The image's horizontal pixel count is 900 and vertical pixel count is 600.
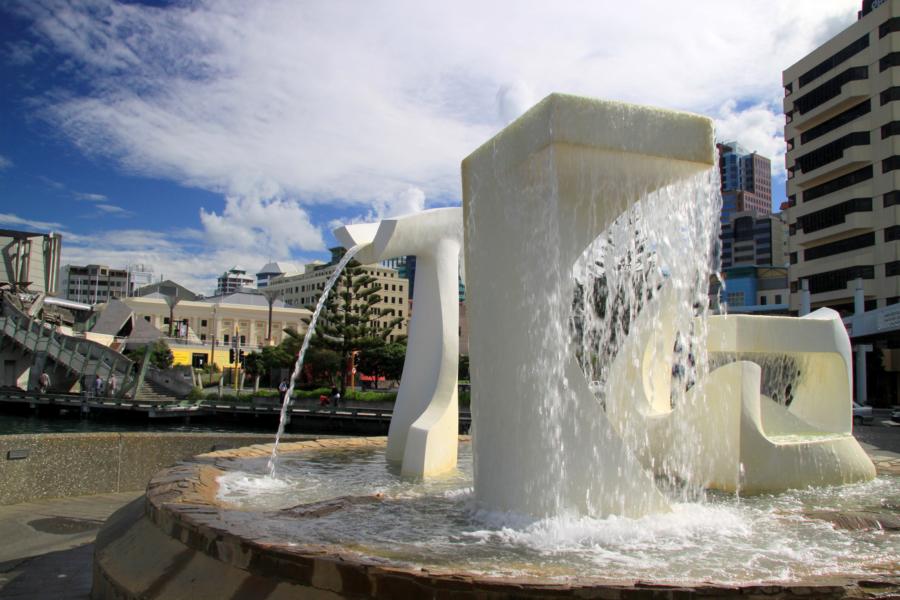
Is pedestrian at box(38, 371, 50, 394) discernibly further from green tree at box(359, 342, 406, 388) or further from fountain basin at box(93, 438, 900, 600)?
fountain basin at box(93, 438, 900, 600)

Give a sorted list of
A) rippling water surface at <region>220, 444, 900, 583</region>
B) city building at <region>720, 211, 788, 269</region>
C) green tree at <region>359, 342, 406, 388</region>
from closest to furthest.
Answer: rippling water surface at <region>220, 444, 900, 583</region> < green tree at <region>359, 342, 406, 388</region> < city building at <region>720, 211, 788, 269</region>

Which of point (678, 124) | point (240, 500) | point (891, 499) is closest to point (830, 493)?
point (891, 499)

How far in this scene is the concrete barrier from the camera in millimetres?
8219

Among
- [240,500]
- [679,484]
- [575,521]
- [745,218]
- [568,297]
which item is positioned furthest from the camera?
[745,218]

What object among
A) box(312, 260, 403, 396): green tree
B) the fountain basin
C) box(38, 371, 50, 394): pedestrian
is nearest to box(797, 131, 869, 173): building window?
box(312, 260, 403, 396): green tree

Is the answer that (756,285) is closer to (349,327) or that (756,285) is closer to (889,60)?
(889,60)

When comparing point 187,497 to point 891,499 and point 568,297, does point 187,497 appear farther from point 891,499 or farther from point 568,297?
point 891,499

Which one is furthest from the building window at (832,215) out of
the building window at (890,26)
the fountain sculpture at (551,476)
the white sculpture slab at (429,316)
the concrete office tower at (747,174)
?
the concrete office tower at (747,174)

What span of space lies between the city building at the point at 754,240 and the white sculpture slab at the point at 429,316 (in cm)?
11087

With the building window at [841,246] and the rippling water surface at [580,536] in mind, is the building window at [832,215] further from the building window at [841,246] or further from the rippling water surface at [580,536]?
the rippling water surface at [580,536]

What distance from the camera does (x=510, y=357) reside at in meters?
6.20

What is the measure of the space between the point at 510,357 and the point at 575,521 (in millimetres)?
1401

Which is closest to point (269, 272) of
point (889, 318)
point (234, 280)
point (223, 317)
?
point (234, 280)

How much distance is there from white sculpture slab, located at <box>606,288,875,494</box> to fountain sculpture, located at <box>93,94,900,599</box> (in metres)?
0.04
